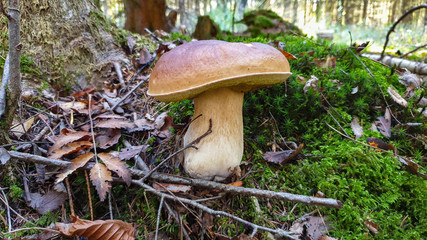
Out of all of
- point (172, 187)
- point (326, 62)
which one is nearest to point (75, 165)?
point (172, 187)

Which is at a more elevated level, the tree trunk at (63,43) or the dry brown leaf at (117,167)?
the tree trunk at (63,43)

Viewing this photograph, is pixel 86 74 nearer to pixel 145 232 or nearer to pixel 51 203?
pixel 51 203

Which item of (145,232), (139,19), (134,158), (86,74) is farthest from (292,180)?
(139,19)

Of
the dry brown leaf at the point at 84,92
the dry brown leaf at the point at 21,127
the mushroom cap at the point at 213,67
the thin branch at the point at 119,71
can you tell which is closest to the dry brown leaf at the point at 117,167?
the mushroom cap at the point at 213,67

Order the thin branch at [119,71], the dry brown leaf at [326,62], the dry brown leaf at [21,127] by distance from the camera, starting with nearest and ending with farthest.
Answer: the dry brown leaf at [21,127]
the dry brown leaf at [326,62]
the thin branch at [119,71]

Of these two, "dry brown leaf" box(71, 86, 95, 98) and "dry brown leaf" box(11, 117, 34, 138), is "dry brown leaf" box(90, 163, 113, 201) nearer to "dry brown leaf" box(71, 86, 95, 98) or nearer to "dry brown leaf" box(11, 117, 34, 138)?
"dry brown leaf" box(11, 117, 34, 138)

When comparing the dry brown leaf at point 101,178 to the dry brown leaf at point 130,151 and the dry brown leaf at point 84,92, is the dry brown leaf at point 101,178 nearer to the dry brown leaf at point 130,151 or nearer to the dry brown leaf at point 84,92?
the dry brown leaf at point 130,151
